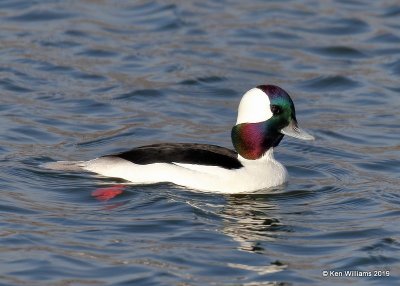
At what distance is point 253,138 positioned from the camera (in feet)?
40.3

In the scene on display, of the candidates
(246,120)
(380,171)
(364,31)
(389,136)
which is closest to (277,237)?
(246,120)

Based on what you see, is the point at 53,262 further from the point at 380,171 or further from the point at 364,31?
the point at 364,31

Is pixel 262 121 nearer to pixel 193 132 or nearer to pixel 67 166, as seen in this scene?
pixel 67 166

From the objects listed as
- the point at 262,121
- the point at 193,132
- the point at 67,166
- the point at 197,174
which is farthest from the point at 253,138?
the point at 193,132

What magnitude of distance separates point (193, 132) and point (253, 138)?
85.5 inches

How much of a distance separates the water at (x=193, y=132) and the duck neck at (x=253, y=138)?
0.46 m

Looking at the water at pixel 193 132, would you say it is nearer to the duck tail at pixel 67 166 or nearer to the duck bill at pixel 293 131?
the duck tail at pixel 67 166

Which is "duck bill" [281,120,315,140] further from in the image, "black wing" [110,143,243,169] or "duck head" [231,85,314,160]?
"black wing" [110,143,243,169]

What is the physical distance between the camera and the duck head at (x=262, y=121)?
477 inches

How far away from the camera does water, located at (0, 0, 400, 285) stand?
10.0m

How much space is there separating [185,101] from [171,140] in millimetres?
1831

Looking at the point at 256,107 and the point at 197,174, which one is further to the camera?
the point at 256,107

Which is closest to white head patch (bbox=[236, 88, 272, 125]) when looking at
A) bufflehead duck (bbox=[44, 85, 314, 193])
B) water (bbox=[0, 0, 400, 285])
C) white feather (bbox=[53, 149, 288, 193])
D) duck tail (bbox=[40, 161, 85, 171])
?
bufflehead duck (bbox=[44, 85, 314, 193])

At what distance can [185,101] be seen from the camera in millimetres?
15789
